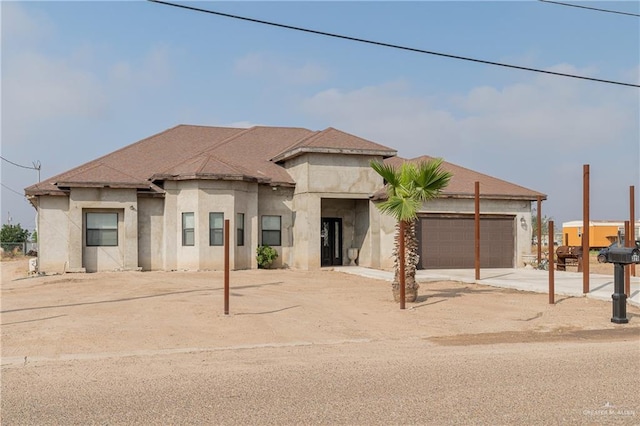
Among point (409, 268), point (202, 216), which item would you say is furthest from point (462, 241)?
point (409, 268)

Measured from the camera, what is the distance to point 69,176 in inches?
979

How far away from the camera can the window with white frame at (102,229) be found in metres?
24.9

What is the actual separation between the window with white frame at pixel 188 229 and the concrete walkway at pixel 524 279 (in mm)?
6506

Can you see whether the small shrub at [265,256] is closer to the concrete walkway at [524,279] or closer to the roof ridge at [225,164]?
the concrete walkway at [524,279]

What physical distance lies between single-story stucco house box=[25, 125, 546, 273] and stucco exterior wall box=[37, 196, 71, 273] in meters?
0.04

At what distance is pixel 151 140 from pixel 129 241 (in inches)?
307

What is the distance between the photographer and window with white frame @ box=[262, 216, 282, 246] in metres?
27.6

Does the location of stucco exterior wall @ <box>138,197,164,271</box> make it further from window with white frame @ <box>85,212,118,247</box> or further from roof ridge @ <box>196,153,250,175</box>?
roof ridge @ <box>196,153,250,175</box>

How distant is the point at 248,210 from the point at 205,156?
3243 mm

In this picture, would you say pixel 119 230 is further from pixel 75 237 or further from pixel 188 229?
pixel 188 229

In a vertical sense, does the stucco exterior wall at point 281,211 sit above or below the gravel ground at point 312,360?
above

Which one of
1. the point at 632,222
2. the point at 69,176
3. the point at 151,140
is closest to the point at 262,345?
the point at 632,222

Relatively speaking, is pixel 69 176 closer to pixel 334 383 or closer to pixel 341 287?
pixel 341 287

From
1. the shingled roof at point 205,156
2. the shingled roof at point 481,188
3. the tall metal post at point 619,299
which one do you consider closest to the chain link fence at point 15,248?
the shingled roof at point 205,156
